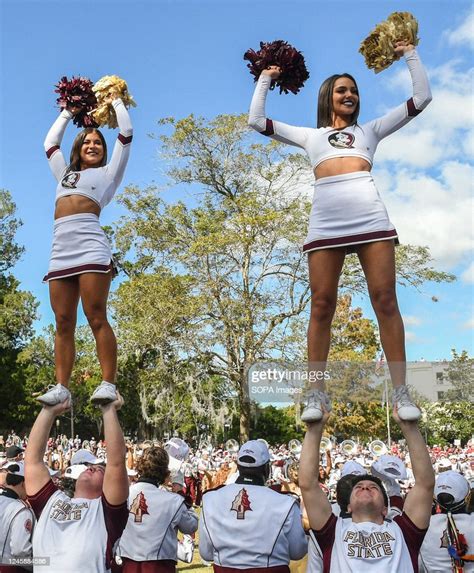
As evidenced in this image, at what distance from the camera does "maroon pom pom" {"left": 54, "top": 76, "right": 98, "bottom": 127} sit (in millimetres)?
5320

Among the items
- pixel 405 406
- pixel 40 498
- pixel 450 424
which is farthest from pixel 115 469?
pixel 450 424

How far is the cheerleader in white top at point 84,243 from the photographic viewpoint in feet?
15.3

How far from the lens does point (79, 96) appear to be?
5316 mm

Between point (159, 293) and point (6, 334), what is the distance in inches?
723

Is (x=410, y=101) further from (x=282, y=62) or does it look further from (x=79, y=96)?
(x=79, y=96)

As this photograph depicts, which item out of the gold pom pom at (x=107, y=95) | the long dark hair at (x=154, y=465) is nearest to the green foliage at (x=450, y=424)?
the long dark hair at (x=154, y=465)

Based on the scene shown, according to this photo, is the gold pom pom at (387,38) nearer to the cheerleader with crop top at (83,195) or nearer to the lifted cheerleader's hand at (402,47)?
the lifted cheerleader's hand at (402,47)

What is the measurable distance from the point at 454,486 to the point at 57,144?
150 inches

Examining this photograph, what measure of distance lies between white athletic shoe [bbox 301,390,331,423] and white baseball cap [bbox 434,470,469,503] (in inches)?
61.5

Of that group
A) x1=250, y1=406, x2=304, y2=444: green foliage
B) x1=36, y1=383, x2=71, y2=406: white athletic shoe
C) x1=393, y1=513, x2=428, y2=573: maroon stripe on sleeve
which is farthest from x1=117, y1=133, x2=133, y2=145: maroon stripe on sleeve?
x1=250, y1=406, x2=304, y2=444: green foliage

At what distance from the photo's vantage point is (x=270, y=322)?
2169 cm

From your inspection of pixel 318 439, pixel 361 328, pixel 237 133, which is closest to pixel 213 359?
pixel 237 133

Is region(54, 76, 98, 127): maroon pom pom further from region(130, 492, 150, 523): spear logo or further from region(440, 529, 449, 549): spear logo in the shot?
region(440, 529, 449, 549): spear logo

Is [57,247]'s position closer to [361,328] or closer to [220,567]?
[220,567]
